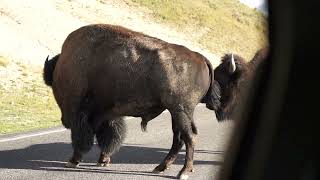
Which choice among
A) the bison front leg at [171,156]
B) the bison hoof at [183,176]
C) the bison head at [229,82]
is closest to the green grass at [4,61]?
the bison head at [229,82]

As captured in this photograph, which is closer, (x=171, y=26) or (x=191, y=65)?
(x=191, y=65)

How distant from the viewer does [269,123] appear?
3.82 metres

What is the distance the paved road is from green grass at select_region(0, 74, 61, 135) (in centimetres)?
261

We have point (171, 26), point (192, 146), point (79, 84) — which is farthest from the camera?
point (171, 26)

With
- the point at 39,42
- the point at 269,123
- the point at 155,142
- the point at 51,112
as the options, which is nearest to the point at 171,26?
the point at 39,42

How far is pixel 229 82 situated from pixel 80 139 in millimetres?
2869

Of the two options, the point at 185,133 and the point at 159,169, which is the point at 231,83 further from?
the point at 159,169

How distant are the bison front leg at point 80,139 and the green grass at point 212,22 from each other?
4067 centimetres

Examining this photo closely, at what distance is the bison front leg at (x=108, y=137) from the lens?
9750 millimetres

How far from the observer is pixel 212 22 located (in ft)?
191

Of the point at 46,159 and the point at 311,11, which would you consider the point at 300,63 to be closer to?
the point at 311,11

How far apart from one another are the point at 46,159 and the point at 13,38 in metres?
26.1

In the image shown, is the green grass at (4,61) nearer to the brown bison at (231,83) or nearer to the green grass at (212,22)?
the brown bison at (231,83)

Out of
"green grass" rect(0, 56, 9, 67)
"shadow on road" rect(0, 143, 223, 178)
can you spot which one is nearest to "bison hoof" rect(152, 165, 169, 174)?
"shadow on road" rect(0, 143, 223, 178)
